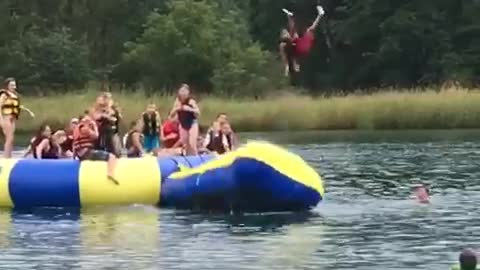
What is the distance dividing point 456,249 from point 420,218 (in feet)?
10.6

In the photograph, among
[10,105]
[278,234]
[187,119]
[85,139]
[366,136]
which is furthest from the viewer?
[366,136]

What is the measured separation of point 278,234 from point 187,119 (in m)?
5.56

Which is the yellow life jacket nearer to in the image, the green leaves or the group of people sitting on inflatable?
the group of people sitting on inflatable

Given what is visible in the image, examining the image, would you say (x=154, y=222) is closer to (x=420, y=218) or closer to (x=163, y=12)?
(x=420, y=218)

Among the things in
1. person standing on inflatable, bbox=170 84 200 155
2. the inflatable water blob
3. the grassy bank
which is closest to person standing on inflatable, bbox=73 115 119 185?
the inflatable water blob

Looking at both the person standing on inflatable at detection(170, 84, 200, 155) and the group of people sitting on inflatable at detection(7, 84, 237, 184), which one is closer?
the group of people sitting on inflatable at detection(7, 84, 237, 184)

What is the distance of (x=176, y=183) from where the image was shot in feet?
65.2

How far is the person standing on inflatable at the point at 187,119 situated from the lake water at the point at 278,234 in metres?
2.07

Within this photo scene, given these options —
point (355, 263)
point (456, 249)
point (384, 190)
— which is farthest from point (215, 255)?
point (384, 190)

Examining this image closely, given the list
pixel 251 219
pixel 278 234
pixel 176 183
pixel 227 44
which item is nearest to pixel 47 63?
pixel 227 44

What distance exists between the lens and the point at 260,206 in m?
19.3

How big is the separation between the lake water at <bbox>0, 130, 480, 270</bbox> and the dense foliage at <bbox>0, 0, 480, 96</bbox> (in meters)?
31.4

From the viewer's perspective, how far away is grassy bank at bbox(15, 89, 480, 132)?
4231 cm

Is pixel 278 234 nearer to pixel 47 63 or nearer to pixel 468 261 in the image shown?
pixel 468 261
